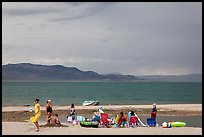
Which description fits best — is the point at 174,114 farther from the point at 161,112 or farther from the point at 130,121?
the point at 130,121

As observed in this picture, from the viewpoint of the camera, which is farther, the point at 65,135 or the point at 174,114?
the point at 174,114

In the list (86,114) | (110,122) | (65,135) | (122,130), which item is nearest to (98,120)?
(110,122)

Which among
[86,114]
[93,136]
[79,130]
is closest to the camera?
[93,136]

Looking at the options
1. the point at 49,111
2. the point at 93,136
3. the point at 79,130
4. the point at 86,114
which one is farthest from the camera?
the point at 86,114

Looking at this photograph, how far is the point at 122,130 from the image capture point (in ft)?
64.4

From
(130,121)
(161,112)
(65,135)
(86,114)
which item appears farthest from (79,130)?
(161,112)

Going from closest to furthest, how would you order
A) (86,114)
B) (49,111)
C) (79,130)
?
(79,130)
(49,111)
(86,114)

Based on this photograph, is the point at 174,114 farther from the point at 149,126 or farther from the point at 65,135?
the point at 65,135

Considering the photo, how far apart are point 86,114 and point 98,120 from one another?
16.2 meters

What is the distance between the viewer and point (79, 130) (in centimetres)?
1930

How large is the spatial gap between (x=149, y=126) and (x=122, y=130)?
10.1 feet

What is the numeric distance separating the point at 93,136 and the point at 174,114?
22.8m

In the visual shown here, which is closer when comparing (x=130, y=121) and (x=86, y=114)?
(x=130, y=121)

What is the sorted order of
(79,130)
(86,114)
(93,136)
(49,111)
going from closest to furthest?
(93,136) → (79,130) → (49,111) → (86,114)
